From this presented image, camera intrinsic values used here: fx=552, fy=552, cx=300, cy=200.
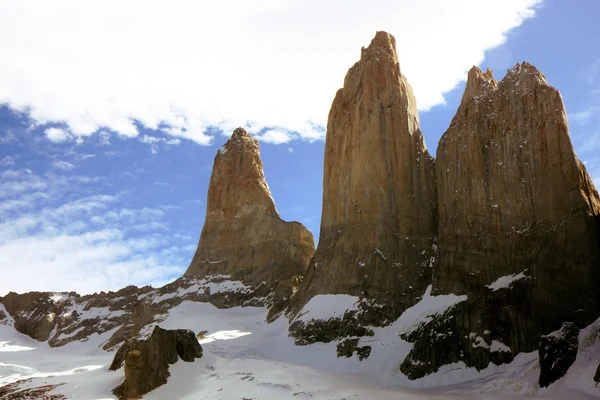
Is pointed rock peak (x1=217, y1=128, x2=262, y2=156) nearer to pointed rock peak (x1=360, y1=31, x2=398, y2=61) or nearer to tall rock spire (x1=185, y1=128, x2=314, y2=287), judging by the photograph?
tall rock spire (x1=185, y1=128, x2=314, y2=287)

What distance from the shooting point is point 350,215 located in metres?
50.7

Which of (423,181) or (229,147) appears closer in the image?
(423,181)

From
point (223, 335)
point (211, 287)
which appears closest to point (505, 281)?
point (223, 335)

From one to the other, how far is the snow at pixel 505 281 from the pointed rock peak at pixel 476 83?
16.8 metres

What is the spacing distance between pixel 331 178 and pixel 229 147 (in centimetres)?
3299

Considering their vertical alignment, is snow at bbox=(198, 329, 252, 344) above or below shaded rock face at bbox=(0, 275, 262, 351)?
below

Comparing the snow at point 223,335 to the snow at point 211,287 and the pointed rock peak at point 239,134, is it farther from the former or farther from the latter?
the pointed rock peak at point 239,134

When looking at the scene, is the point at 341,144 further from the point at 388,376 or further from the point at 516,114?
the point at 388,376

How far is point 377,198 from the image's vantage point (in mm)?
49125

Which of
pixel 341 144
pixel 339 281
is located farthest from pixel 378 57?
pixel 339 281

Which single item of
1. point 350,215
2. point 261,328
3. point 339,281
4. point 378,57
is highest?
point 378,57

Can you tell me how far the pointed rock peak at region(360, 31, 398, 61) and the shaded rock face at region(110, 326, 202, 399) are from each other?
33974 mm

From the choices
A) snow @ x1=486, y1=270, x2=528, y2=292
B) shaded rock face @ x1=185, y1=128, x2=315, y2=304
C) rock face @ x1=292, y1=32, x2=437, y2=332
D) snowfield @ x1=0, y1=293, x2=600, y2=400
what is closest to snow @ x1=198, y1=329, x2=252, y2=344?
snowfield @ x1=0, y1=293, x2=600, y2=400

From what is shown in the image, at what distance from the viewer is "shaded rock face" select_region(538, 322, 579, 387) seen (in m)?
28.1
